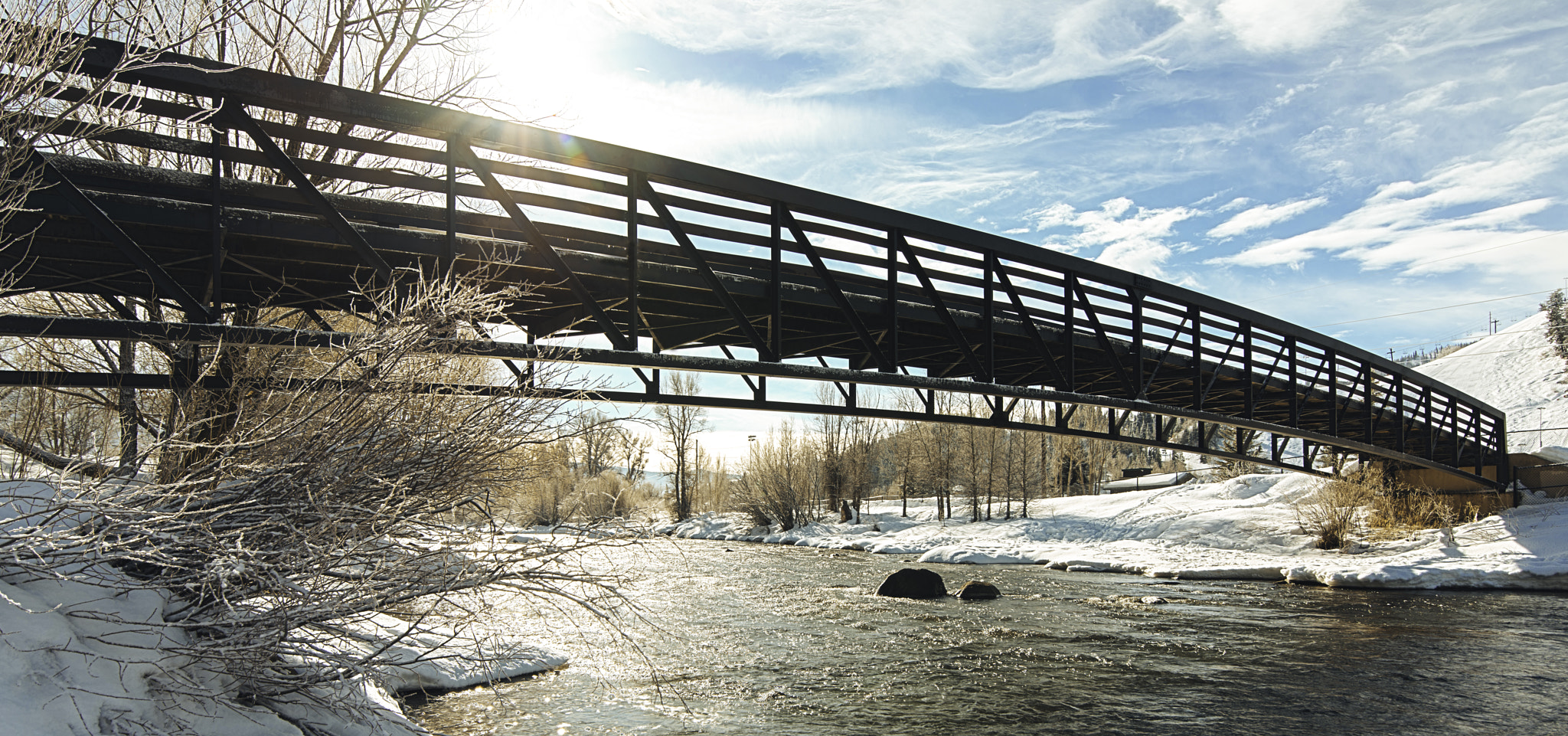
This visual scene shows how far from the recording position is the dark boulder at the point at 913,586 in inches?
789

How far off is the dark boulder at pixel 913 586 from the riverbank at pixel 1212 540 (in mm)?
9502

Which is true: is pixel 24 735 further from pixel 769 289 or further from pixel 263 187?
pixel 769 289

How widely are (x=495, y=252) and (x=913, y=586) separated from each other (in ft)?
47.2

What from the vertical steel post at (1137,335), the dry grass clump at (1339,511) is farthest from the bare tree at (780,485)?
the vertical steel post at (1137,335)

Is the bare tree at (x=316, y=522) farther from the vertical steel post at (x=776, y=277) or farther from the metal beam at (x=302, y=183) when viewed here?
the vertical steel post at (x=776, y=277)

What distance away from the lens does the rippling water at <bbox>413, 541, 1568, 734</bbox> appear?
9.48m

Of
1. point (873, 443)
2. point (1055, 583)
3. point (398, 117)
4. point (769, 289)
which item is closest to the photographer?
point (398, 117)

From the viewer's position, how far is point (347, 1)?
1369 centimetres

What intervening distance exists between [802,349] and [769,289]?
3.56m

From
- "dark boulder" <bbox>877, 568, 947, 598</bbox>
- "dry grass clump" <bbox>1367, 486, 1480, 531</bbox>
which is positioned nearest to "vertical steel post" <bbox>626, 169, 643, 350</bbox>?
A: "dark boulder" <bbox>877, 568, 947, 598</bbox>

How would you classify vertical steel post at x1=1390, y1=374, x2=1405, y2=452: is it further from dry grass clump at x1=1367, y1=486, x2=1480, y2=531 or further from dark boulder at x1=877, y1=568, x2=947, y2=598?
dark boulder at x1=877, y1=568, x2=947, y2=598

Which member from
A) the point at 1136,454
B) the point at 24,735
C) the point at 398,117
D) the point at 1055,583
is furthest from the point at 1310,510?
the point at 1136,454

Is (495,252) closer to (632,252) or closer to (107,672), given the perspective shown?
(632,252)

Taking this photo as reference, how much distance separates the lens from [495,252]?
9023 millimetres
